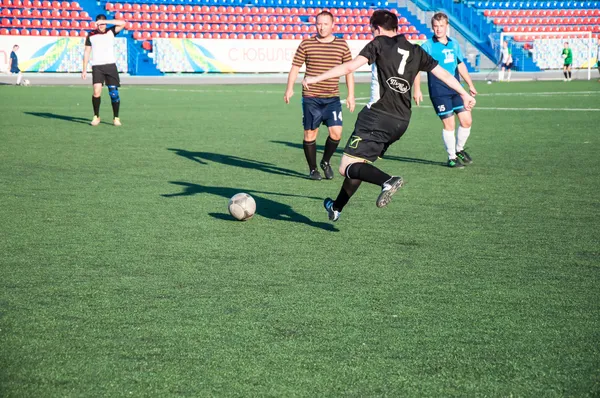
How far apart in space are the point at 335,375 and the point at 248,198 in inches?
154

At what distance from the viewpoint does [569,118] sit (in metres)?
18.8

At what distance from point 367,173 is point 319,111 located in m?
3.72

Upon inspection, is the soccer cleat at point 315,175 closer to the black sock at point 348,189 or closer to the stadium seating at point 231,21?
the black sock at point 348,189

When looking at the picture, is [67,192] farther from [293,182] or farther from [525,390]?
[525,390]

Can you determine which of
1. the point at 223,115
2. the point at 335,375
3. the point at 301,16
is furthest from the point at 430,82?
the point at 301,16

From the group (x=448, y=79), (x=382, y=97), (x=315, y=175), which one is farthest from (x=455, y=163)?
(x=382, y=97)

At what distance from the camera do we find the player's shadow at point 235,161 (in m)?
11.1

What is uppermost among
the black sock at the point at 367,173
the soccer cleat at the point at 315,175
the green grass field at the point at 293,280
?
the black sock at the point at 367,173

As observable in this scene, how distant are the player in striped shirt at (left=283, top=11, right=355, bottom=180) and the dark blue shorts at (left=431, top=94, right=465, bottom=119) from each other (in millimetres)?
1665

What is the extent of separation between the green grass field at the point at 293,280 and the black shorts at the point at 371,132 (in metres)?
0.68

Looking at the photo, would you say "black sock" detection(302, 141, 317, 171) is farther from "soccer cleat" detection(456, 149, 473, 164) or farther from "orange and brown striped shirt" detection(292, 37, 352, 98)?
"soccer cleat" detection(456, 149, 473, 164)

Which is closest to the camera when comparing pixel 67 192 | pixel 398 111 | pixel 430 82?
pixel 398 111

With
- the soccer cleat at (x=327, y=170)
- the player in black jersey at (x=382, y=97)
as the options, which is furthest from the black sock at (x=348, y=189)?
the soccer cleat at (x=327, y=170)

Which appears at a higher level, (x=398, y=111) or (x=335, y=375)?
(x=398, y=111)
